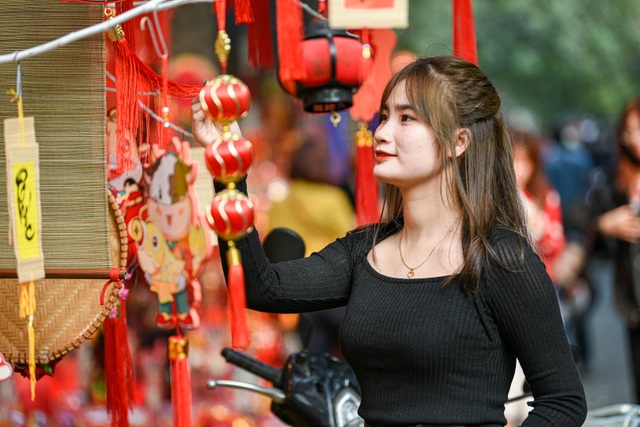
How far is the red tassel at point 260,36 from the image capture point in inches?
102

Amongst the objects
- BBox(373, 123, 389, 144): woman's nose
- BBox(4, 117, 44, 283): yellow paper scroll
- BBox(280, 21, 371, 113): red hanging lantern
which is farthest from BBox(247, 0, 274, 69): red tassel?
BBox(4, 117, 44, 283): yellow paper scroll

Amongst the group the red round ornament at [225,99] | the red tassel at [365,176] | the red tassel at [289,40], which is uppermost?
the red tassel at [289,40]

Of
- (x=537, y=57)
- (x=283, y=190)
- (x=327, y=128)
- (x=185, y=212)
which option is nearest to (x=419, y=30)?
(x=537, y=57)

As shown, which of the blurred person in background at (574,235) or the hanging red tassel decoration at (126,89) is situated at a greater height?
the hanging red tassel decoration at (126,89)

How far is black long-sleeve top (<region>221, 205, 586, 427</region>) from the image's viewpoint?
5.84 feet

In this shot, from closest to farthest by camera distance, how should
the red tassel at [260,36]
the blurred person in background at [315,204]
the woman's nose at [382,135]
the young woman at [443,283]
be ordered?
1. the young woman at [443,283]
2. the woman's nose at [382,135]
3. the red tassel at [260,36]
4. the blurred person in background at [315,204]

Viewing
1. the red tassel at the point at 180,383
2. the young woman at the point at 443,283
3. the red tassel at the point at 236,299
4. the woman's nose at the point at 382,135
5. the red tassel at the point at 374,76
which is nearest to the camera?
the red tassel at the point at 236,299

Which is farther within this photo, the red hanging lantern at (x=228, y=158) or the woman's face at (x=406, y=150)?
the woman's face at (x=406, y=150)

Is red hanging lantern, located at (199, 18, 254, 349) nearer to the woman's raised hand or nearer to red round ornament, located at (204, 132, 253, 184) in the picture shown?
red round ornament, located at (204, 132, 253, 184)

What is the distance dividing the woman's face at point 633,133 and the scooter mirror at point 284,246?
96.1 inches

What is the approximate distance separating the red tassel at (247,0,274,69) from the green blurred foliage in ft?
20.0

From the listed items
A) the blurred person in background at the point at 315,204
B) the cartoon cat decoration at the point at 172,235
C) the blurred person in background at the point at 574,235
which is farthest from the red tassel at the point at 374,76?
the blurred person in background at the point at 574,235

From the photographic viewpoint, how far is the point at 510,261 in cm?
181

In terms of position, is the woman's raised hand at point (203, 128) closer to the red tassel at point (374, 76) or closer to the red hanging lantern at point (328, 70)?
the red hanging lantern at point (328, 70)
